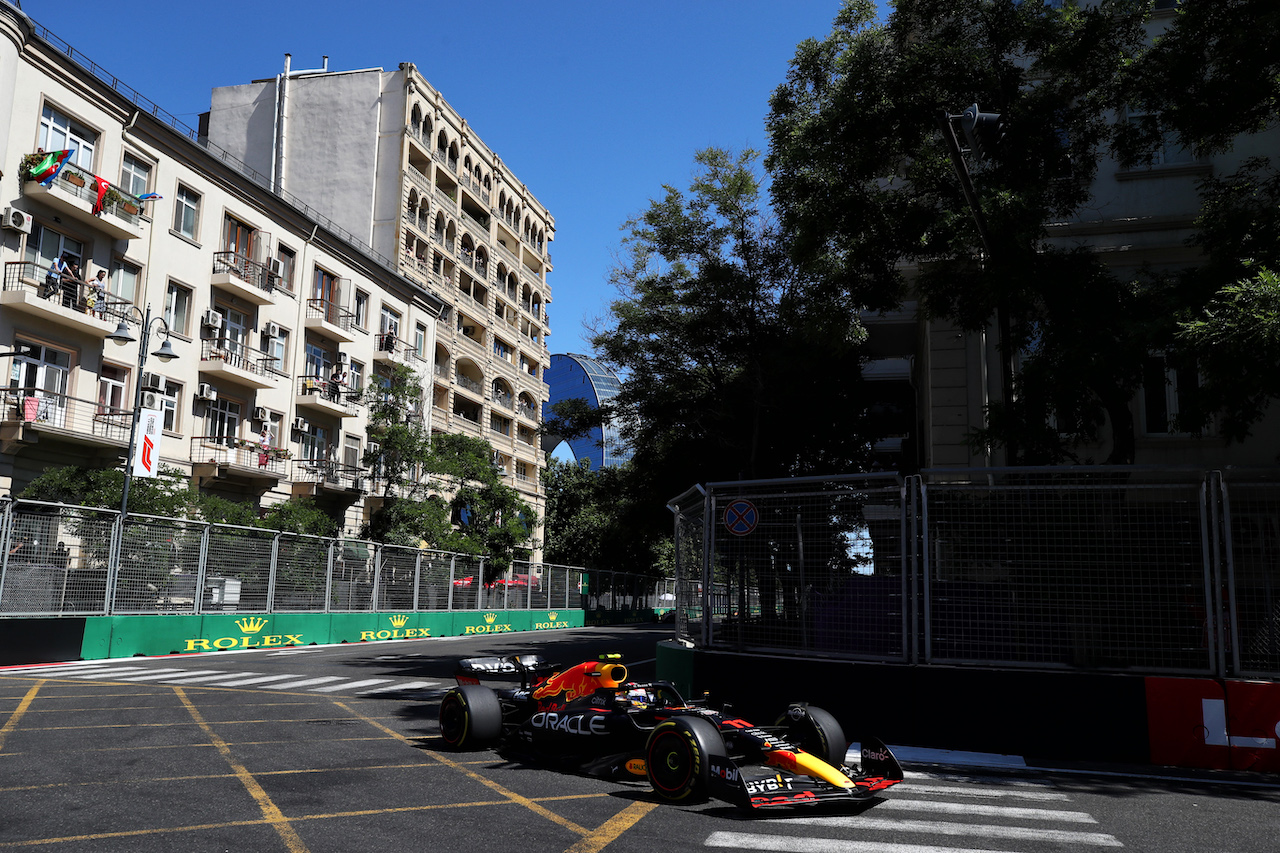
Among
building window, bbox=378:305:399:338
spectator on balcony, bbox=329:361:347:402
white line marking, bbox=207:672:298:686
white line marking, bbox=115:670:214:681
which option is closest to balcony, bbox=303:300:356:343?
spectator on balcony, bbox=329:361:347:402

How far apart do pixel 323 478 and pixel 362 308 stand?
887 centimetres

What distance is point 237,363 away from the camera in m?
32.8

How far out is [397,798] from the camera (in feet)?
21.7

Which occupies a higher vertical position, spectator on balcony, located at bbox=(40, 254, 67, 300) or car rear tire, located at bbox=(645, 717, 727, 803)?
spectator on balcony, located at bbox=(40, 254, 67, 300)

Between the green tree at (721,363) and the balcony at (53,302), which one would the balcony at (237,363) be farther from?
the green tree at (721,363)

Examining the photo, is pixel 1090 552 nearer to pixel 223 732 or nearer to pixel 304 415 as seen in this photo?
pixel 223 732

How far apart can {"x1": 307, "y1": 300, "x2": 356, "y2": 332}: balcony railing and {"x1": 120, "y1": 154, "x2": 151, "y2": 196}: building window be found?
835 centimetres

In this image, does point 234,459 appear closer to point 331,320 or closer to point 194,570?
point 331,320

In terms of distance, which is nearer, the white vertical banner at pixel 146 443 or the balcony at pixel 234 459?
the white vertical banner at pixel 146 443

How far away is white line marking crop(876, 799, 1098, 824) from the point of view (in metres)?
6.61

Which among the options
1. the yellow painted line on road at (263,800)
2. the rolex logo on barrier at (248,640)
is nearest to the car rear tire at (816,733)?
the yellow painted line on road at (263,800)

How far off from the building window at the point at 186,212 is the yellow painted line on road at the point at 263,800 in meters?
25.4

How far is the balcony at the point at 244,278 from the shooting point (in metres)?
32.1

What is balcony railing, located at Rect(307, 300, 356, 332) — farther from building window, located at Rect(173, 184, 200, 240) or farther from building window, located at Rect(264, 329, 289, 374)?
building window, located at Rect(173, 184, 200, 240)
